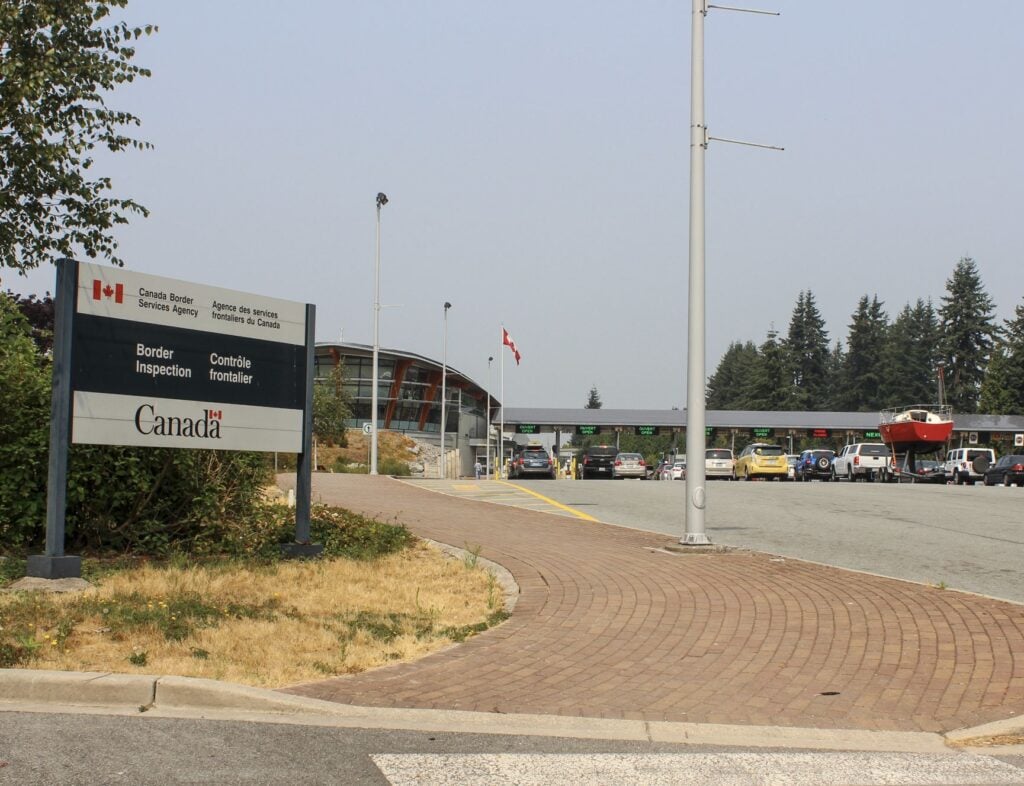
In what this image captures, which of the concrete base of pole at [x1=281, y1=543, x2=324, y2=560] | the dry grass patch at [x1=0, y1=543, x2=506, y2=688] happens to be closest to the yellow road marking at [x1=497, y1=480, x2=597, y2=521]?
the concrete base of pole at [x1=281, y1=543, x2=324, y2=560]

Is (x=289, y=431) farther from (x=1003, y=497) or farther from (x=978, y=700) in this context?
(x=1003, y=497)

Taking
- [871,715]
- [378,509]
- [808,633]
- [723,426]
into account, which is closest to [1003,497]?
[378,509]

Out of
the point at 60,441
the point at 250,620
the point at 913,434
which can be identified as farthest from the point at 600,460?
the point at 250,620

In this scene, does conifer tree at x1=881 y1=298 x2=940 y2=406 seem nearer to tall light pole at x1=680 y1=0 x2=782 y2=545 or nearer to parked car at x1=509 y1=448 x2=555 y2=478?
parked car at x1=509 y1=448 x2=555 y2=478

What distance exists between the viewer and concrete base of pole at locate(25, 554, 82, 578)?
8.96 m

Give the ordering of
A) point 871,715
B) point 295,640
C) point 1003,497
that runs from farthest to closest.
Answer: point 1003,497 < point 295,640 < point 871,715

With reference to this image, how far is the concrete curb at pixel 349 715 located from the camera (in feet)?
18.6

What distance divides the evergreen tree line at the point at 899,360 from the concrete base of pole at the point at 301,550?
10811cm

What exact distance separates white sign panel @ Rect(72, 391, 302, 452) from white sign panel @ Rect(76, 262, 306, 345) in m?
0.79

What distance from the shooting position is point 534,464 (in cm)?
5350

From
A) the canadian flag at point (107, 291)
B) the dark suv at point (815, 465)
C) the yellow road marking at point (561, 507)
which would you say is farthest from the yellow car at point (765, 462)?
the canadian flag at point (107, 291)

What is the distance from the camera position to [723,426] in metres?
92.2

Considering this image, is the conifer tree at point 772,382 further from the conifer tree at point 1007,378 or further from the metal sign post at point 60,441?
the metal sign post at point 60,441

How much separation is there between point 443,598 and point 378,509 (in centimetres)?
952
